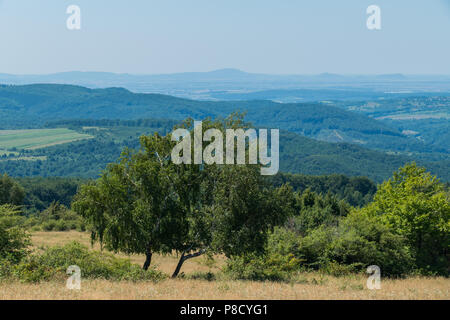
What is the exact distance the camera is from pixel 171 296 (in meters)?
12.6

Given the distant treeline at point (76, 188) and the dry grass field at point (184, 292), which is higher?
the dry grass field at point (184, 292)

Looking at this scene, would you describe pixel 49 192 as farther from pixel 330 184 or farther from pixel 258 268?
pixel 258 268

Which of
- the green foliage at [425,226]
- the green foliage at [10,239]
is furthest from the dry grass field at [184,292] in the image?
the green foliage at [425,226]

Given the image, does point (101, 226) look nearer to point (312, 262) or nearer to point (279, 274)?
point (279, 274)

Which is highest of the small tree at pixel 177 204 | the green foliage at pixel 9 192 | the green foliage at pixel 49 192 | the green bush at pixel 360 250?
the small tree at pixel 177 204

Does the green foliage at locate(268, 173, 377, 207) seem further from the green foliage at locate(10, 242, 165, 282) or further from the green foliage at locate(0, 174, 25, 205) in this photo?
the green foliage at locate(10, 242, 165, 282)

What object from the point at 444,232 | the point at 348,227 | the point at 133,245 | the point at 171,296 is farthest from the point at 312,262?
the point at 171,296

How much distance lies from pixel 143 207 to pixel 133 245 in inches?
58.2
